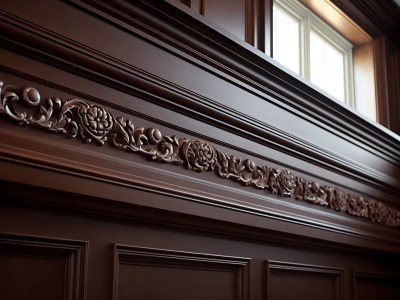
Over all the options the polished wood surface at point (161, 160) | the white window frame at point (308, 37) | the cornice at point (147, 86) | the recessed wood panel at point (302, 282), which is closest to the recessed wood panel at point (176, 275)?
the polished wood surface at point (161, 160)

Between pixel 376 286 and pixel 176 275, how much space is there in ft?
3.56

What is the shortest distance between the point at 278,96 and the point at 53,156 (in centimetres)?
76

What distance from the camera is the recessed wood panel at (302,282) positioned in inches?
57.9

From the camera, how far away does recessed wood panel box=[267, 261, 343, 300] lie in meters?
1.47

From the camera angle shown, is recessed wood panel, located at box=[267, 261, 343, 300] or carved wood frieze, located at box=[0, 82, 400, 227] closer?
carved wood frieze, located at box=[0, 82, 400, 227]

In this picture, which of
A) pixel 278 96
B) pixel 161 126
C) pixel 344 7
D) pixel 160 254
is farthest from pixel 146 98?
pixel 344 7

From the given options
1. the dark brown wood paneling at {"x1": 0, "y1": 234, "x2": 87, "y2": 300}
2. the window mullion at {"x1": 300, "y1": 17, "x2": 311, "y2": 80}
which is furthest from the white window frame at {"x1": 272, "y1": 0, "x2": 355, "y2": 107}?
the dark brown wood paneling at {"x1": 0, "y1": 234, "x2": 87, "y2": 300}

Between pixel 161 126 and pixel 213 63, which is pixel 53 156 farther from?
pixel 213 63

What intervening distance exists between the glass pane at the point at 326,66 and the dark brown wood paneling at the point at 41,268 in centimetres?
151

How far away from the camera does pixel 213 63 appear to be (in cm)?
130

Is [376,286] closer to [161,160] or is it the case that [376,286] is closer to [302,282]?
[302,282]

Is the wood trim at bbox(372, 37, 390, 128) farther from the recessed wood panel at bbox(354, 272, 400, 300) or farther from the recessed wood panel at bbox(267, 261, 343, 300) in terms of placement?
the recessed wood panel at bbox(267, 261, 343, 300)

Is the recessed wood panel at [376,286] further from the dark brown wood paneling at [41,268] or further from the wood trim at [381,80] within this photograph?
the dark brown wood paneling at [41,268]

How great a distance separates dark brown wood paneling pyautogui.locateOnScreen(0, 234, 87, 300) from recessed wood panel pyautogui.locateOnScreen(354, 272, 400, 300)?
1.14 meters
